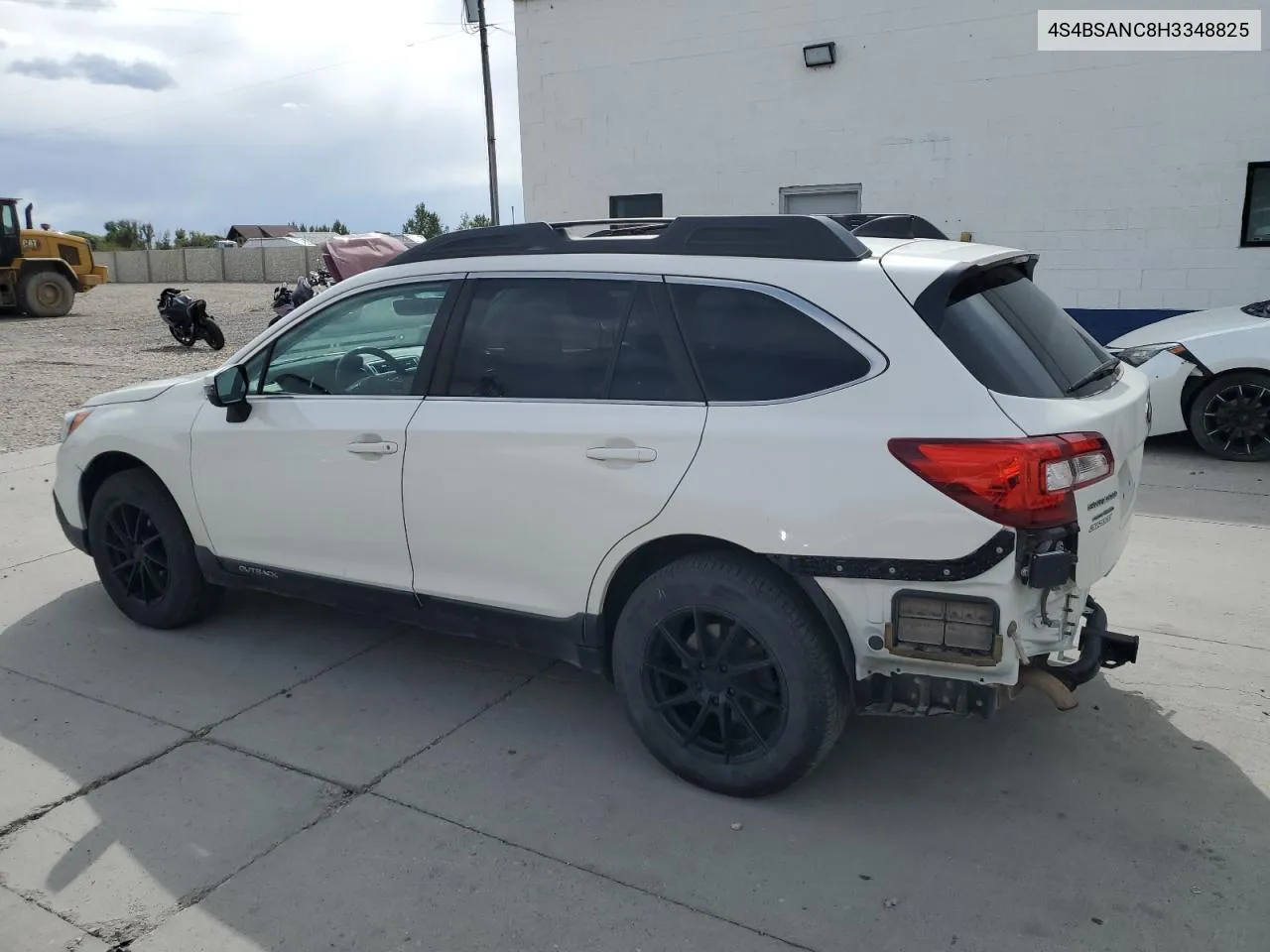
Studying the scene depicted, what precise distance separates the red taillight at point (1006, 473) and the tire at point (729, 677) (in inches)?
23.6

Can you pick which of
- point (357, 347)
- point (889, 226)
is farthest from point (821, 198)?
point (357, 347)

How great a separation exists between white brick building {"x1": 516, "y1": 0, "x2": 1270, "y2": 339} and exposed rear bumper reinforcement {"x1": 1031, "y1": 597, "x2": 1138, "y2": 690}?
8.14m

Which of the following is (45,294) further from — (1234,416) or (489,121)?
(1234,416)

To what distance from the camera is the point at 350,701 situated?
13.8 feet

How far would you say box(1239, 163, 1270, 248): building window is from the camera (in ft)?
32.8

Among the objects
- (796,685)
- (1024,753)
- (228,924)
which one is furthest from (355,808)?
(1024,753)

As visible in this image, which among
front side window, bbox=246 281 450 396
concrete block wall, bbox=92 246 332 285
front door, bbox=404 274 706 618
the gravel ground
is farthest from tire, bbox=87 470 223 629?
concrete block wall, bbox=92 246 332 285

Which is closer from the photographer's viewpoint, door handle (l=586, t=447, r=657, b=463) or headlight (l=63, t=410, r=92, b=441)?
door handle (l=586, t=447, r=657, b=463)

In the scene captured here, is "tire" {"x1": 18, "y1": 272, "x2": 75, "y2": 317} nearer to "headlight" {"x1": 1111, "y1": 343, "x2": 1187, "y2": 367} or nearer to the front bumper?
the front bumper

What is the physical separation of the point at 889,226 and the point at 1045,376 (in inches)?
41.2

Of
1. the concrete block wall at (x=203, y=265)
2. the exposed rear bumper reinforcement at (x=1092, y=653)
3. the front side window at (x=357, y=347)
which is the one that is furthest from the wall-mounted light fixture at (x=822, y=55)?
the concrete block wall at (x=203, y=265)

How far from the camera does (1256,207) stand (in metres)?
10.1

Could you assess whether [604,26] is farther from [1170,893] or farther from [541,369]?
[1170,893]

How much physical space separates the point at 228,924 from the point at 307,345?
234 centimetres
